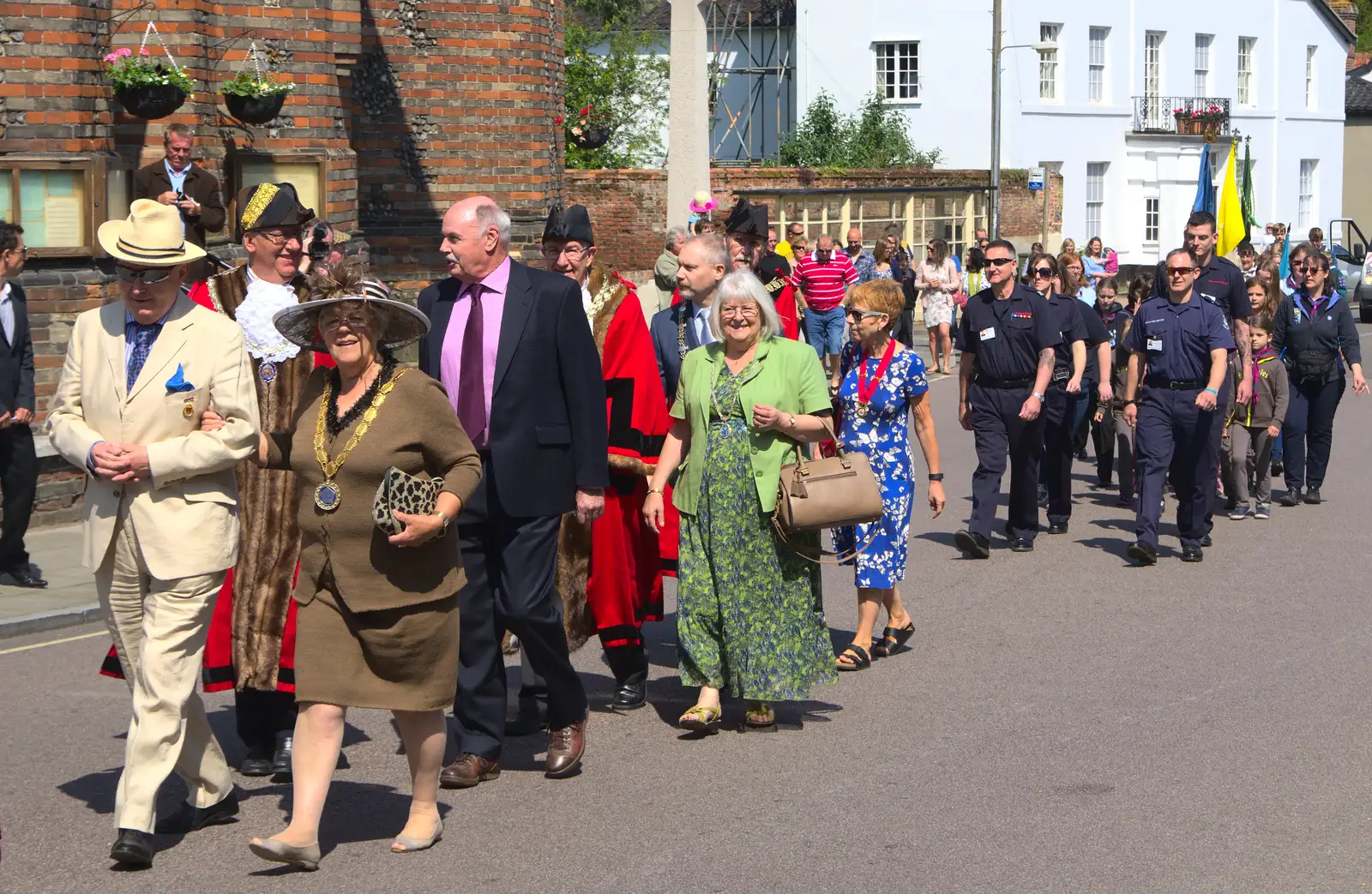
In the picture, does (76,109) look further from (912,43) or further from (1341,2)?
(1341,2)

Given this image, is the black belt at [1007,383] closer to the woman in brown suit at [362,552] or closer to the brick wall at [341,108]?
the brick wall at [341,108]

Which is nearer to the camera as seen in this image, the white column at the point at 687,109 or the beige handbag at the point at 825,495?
the beige handbag at the point at 825,495

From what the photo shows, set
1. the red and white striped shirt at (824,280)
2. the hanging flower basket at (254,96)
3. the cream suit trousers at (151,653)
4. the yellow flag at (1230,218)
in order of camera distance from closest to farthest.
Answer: the cream suit trousers at (151,653) → the hanging flower basket at (254,96) → the yellow flag at (1230,218) → the red and white striped shirt at (824,280)

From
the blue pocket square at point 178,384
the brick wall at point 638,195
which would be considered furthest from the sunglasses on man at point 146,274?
the brick wall at point 638,195

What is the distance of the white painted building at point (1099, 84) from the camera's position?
1713 inches

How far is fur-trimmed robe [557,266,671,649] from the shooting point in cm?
759

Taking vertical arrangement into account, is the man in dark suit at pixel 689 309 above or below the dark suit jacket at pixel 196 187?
below

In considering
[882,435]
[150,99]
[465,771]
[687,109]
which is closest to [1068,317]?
[882,435]

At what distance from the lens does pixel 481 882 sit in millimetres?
5566

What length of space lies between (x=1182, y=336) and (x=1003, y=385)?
1123 mm

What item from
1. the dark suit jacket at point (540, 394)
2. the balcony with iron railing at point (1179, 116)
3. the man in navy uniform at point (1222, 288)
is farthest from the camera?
the balcony with iron railing at point (1179, 116)

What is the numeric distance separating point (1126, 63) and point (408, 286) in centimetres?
3352

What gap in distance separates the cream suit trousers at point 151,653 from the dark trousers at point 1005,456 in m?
6.47

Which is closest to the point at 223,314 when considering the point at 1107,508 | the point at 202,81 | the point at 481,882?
the point at 481,882
